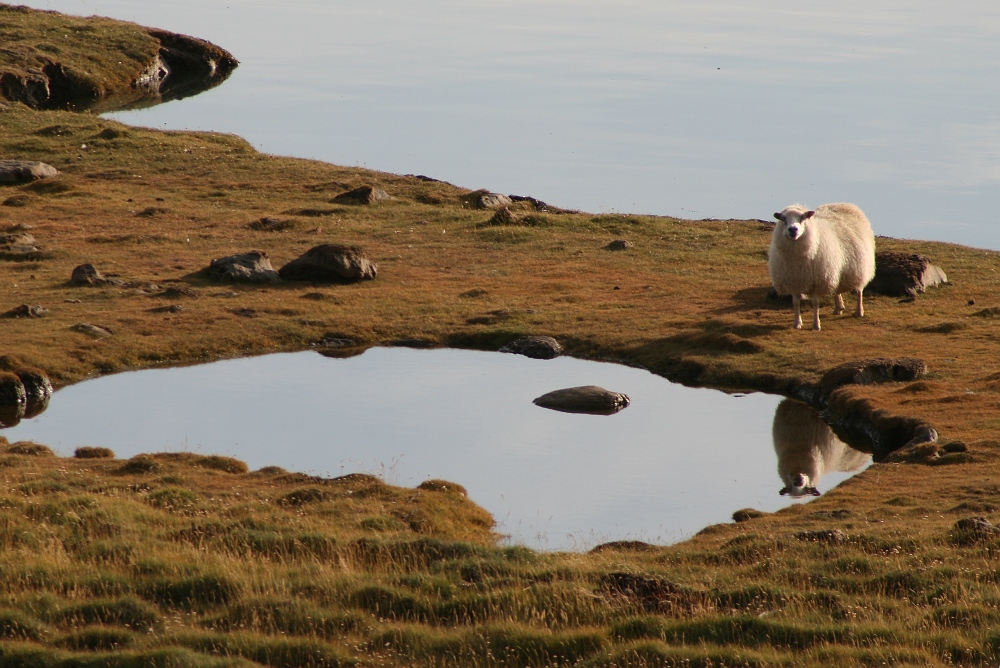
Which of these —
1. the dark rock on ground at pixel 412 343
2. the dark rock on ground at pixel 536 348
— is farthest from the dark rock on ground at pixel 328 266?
the dark rock on ground at pixel 536 348

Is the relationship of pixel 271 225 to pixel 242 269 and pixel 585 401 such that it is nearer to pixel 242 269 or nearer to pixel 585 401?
pixel 242 269

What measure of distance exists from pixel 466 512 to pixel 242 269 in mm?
21331

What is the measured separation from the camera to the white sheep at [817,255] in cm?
3334

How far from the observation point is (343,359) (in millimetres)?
34844

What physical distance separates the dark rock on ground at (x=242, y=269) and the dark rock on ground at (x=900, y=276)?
69.7ft

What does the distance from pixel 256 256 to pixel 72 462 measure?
64.4ft

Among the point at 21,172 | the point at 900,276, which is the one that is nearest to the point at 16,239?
the point at 21,172

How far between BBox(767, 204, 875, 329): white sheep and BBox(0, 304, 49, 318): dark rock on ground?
22339 millimetres

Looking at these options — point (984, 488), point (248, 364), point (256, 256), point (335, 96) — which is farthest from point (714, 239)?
point (335, 96)

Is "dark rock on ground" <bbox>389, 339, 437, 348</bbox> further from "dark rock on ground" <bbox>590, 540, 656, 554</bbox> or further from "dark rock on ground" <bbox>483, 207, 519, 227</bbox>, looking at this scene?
"dark rock on ground" <bbox>483, 207, 519, 227</bbox>

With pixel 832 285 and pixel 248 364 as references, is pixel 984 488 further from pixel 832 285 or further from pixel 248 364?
pixel 248 364

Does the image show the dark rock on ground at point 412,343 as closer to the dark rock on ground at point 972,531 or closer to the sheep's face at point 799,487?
the sheep's face at point 799,487

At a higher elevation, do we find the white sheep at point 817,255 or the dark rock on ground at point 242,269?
the white sheep at point 817,255

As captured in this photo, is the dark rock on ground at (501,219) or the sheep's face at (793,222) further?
the dark rock on ground at (501,219)
